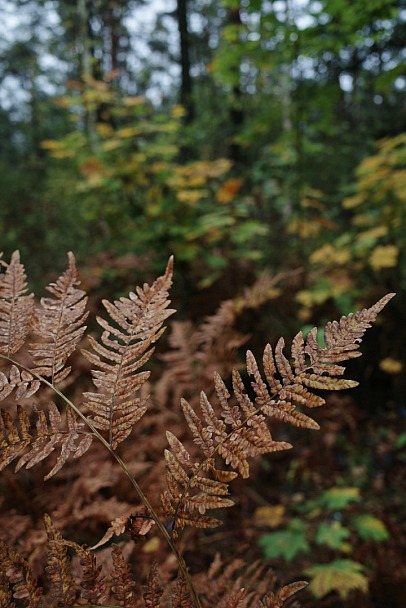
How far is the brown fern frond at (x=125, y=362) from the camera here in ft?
1.90

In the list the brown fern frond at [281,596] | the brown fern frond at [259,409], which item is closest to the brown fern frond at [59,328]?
the brown fern frond at [259,409]

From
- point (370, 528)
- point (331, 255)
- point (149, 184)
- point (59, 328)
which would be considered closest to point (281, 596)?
point (59, 328)

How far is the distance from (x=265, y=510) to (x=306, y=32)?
10.2 ft

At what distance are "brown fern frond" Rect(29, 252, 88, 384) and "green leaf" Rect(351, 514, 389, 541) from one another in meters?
2.05

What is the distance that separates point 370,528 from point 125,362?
207 centimetres

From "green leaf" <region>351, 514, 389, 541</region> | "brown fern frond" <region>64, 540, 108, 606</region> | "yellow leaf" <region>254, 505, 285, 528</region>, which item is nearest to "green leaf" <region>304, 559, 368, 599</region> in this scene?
"green leaf" <region>351, 514, 389, 541</region>

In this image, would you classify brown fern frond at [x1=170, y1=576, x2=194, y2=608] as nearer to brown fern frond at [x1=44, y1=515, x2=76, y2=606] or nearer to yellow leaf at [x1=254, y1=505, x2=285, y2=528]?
brown fern frond at [x1=44, y1=515, x2=76, y2=606]

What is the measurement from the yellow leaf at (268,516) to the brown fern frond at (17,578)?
6.36ft

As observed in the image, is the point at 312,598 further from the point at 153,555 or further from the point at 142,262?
the point at 142,262

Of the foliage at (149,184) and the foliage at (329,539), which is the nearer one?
the foliage at (329,539)

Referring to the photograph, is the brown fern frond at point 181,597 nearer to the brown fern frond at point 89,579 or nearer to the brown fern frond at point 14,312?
the brown fern frond at point 89,579

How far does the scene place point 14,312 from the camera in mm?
638

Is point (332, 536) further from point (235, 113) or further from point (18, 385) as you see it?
point (235, 113)

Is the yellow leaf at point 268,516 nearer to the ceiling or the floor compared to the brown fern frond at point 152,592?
nearer to the floor
